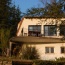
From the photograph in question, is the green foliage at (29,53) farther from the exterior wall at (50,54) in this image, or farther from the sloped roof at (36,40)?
the sloped roof at (36,40)

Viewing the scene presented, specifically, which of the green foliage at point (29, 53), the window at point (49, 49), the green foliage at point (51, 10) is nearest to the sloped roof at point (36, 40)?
the window at point (49, 49)

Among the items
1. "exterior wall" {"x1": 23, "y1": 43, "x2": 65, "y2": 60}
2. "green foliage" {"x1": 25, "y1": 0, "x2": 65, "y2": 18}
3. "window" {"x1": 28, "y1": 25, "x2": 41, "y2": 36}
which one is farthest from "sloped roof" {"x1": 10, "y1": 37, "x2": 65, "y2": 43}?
"green foliage" {"x1": 25, "y1": 0, "x2": 65, "y2": 18}

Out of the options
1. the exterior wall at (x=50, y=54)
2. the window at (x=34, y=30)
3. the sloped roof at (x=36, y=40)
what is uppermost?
the window at (x=34, y=30)

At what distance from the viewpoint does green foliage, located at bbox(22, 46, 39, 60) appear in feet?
138

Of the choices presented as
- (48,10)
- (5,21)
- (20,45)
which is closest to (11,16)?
(5,21)

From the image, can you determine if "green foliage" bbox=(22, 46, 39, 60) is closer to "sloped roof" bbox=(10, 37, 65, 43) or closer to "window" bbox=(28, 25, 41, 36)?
"sloped roof" bbox=(10, 37, 65, 43)

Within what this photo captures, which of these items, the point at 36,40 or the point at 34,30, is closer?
the point at 36,40

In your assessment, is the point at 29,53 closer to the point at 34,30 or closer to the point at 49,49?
the point at 49,49

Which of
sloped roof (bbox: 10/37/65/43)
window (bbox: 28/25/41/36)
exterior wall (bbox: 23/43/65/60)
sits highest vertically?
Result: window (bbox: 28/25/41/36)

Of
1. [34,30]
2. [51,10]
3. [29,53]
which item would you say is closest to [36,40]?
[29,53]

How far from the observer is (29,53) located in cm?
4256

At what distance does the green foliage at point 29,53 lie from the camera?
42.1 m

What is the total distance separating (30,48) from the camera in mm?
44125

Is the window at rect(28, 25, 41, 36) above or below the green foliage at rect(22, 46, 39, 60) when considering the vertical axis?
above
